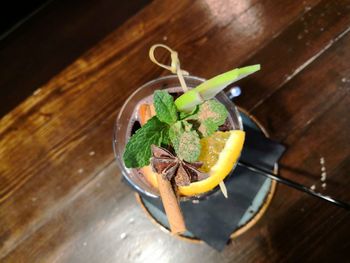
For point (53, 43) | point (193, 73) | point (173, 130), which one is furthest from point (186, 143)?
point (53, 43)

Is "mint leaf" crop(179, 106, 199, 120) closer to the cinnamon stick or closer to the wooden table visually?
the cinnamon stick

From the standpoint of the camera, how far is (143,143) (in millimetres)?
829

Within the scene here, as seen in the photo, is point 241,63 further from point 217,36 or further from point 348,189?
point 348,189

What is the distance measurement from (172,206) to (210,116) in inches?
7.9

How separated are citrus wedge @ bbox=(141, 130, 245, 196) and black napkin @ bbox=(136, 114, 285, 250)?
0.15m

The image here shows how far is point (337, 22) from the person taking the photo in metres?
1.21

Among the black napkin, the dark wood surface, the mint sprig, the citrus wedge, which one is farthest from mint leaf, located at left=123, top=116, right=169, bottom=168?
the dark wood surface

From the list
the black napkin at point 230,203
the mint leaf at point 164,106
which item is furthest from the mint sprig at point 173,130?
the black napkin at point 230,203

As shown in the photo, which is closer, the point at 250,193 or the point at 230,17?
the point at 250,193

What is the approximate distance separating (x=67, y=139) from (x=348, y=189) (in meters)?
0.80

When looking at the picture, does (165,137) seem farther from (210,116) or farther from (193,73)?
(193,73)

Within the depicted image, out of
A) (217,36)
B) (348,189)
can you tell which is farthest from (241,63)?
(348,189)

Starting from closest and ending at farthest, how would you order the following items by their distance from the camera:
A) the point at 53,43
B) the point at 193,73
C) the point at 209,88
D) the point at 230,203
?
the point at 209,88
the point at 230,203
the point at 193,73
the point at 53,43

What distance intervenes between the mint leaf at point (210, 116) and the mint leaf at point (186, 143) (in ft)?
0.10
